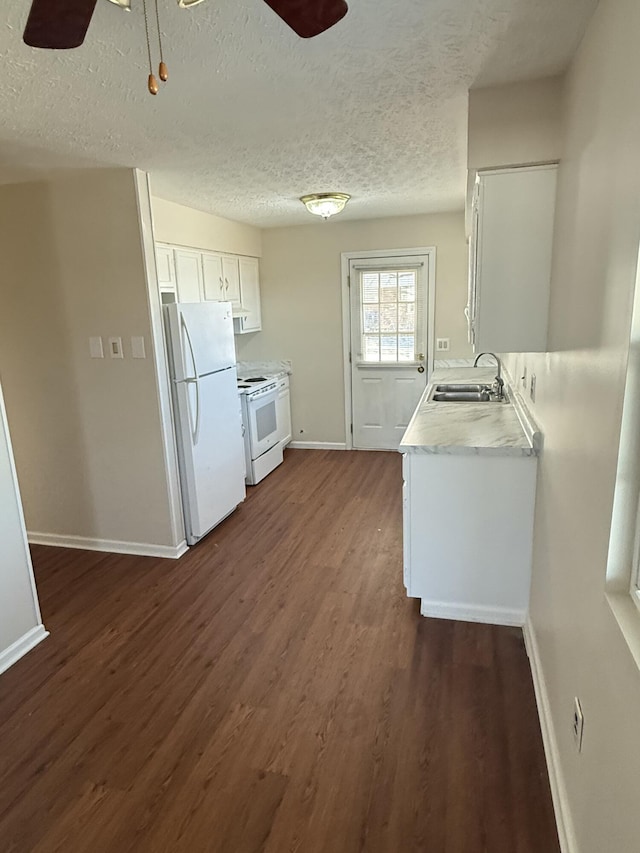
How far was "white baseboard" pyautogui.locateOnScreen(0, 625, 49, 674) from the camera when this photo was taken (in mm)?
2387

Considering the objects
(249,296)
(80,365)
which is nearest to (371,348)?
(249,296)

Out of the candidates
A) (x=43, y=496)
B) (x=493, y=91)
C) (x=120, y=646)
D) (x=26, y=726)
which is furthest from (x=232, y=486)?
(x=493, y=91)

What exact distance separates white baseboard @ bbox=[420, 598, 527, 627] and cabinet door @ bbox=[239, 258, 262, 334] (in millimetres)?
3452

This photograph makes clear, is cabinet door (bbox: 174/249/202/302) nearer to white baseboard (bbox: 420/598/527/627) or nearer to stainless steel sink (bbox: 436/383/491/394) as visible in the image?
stainless steel sink (bbox: 436/383/491/394)

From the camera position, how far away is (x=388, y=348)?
5348 millimetres

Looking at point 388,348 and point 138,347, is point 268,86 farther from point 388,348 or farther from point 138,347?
point 388,348

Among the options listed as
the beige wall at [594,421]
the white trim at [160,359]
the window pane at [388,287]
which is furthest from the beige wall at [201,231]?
the beige wall at [594,421]

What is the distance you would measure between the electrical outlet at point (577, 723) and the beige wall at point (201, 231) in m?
3.26

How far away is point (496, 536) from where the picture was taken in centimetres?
245

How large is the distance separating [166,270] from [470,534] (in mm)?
2780

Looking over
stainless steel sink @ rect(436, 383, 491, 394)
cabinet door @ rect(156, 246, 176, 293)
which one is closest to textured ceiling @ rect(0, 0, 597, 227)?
cabinet door @ rect(156, 246, 176, 293)

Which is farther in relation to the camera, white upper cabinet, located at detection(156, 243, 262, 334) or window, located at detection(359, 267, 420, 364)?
window, located at detection(359, 267, 420, 364)

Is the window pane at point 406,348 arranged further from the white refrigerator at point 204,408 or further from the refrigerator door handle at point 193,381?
the refrigerator door handle at point 193,381

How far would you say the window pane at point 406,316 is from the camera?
17.1 ft
